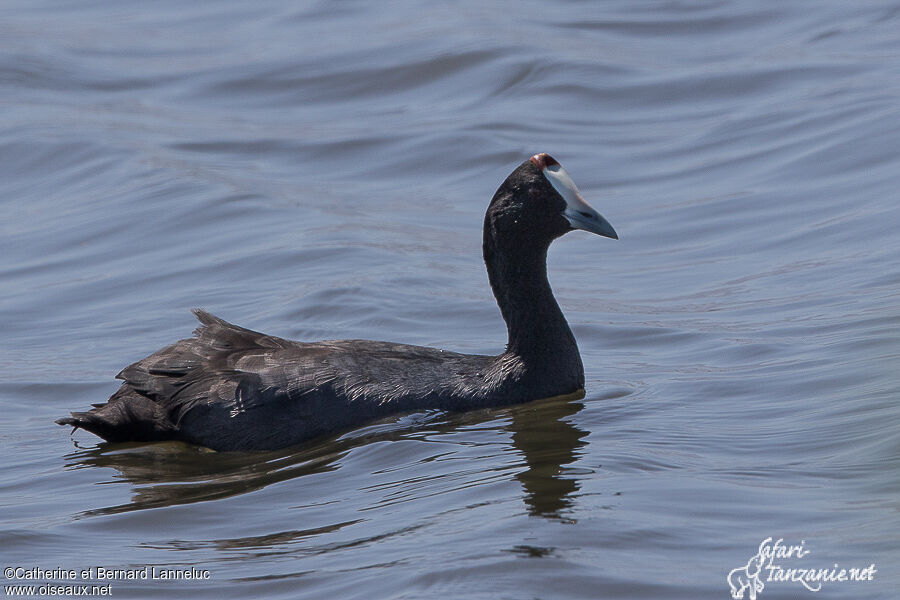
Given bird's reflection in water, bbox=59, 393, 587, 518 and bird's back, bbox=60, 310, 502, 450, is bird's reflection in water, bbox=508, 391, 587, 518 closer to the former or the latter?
bird's reflection in water, bbox=59, 393, 587, 518

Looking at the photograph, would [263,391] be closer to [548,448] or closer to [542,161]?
[548,448]

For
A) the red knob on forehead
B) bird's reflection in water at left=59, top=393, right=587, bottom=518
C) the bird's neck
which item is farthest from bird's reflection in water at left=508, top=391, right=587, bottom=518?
the red knob on forehead

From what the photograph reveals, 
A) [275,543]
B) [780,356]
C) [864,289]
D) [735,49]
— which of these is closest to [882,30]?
[735,49]

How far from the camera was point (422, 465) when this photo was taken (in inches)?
273

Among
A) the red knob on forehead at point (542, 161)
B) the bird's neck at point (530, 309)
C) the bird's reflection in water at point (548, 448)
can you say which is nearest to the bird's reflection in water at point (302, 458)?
the bird's reflection in water at point (548, 448)

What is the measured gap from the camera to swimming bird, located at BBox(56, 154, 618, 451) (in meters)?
7.36

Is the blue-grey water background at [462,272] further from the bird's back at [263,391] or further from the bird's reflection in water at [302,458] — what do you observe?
the bird's back at [263,391]

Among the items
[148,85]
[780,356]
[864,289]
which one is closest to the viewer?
[780,356]

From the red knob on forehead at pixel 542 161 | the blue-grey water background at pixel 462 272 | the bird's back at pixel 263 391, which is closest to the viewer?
the blue-grey water background at pixel 462 272

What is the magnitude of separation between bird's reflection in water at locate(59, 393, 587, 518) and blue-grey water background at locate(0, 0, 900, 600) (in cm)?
2

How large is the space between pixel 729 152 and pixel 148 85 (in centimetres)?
703

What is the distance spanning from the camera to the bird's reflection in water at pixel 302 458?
671 centimetres

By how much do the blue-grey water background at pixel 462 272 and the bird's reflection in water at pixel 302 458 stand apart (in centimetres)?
2

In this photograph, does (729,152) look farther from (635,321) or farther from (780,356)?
(780,356)
